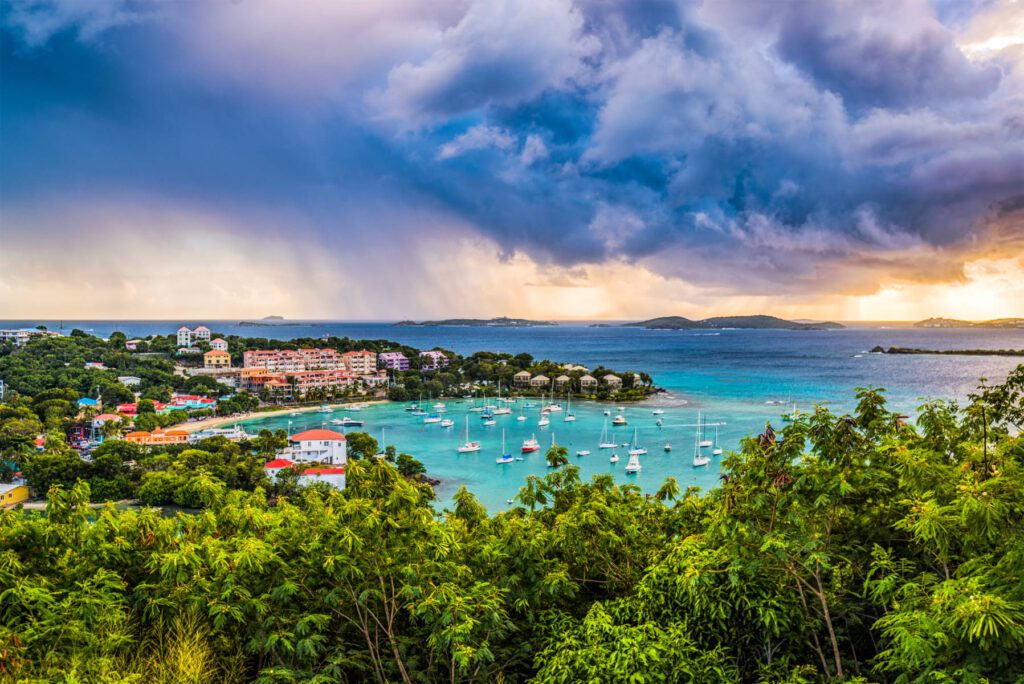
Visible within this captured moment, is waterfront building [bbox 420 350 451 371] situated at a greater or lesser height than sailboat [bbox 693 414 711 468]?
greater

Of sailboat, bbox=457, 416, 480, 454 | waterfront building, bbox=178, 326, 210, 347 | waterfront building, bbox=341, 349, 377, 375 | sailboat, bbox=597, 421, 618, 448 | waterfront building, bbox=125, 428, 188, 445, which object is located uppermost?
waterfront building, bbox=178, 326, 210, 347

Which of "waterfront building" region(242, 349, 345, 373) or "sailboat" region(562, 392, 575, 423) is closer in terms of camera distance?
"sailboat" region(562, 392, 575, 423)

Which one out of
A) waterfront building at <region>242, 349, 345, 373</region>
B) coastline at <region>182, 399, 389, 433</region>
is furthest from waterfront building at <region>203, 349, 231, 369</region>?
coastline at <region>182, 399, 389, 433</region>

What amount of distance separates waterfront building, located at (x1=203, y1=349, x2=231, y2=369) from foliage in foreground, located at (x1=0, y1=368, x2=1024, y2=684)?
53.9m

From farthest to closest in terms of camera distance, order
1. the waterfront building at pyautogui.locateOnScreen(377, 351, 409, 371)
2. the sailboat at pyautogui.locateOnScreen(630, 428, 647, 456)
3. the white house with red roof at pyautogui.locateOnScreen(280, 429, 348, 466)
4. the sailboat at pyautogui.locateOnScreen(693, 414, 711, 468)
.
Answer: the waterfront building at pyautogui.locateOnScreen(377, 351, 409, 371)
the sailboat at pyautogui.locateOnScreen(630, 428, 647, 456)
the white house with red roof at pyautogui.locateOnScreen(280, 429, 348, 466)
the sailboat at pyautogui.locateOnScreen(693, 414, 711, 468)

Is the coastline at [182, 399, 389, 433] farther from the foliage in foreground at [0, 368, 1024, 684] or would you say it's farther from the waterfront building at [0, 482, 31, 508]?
the foliage in foreground at [0, 368, 1024, 684]

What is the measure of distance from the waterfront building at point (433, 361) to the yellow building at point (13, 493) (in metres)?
37.2

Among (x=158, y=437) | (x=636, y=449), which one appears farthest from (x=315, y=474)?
(x=636, y=449)

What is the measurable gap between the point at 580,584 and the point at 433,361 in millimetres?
53551

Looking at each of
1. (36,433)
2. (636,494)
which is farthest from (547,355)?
(636,494)

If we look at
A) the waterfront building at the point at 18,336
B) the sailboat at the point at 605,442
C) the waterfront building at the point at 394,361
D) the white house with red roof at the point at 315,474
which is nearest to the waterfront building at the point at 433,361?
the waterfront building at the point at 394,361

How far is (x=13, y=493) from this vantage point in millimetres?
17906

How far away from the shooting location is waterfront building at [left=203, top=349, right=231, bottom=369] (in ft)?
171

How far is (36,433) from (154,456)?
795cm
